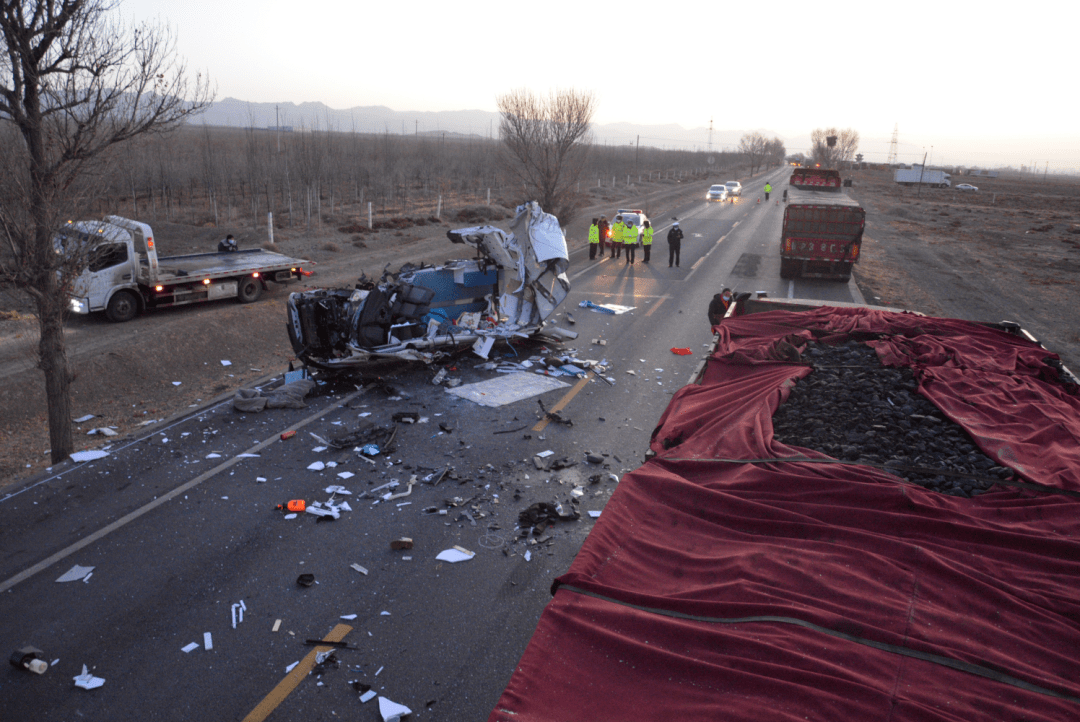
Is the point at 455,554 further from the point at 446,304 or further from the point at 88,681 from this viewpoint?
the point at 446,304

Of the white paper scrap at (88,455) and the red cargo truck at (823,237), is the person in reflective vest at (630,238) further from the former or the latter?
the white paper scrap at (88,455)

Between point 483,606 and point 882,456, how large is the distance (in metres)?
3.38

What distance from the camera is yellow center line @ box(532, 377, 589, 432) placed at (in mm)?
9062

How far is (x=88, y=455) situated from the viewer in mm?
8141

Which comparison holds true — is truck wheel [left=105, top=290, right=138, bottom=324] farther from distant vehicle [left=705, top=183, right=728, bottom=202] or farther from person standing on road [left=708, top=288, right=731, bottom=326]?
distant vehicle [left=705, top=183, right=728, bottom=202]

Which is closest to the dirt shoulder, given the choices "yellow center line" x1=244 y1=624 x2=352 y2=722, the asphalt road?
the asphalt road

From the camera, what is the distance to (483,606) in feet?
17.6

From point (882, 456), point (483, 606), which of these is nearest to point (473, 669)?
point (483, 606)

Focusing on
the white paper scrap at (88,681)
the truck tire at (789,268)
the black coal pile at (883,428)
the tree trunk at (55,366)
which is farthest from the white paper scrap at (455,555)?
the truck tire at (789,268)

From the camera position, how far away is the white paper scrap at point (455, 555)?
238 inches

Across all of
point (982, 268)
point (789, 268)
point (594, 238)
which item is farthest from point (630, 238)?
point (982, 268)

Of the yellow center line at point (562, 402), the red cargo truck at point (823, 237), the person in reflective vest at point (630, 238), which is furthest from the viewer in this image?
the person in reflective vest at point (630, 238)

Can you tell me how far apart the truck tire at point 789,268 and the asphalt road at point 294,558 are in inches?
509

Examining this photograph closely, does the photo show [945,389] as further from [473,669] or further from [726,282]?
[726,282]
